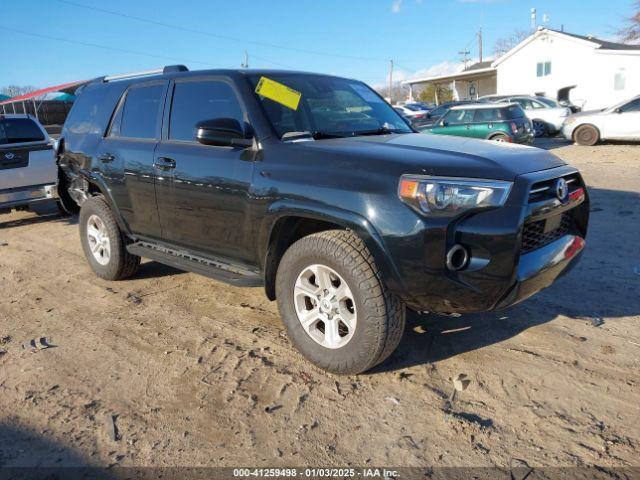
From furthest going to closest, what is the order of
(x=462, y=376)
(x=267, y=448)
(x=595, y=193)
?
(x=595, y=193), (x=462, y=376), (x=267, y=448)

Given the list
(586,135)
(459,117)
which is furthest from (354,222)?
(586,135)

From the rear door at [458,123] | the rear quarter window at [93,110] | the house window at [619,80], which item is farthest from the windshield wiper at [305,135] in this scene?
the house window at [619,80]

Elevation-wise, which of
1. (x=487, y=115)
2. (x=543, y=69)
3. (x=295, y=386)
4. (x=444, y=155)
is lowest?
(x=295, y=386)

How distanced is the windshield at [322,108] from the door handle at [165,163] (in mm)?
891

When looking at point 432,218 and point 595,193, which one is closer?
point 432,218

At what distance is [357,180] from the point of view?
3.00 m

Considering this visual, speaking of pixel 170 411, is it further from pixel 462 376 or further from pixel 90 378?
pixel 462 376

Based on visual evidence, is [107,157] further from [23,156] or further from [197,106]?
[23,156]

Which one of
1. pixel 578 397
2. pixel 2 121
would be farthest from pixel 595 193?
pixel 2 121

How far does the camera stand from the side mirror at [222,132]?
3541mm

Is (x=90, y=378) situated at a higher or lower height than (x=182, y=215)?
lower

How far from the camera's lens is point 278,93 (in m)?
3.88

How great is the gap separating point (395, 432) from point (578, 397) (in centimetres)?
110

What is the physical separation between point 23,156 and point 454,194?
7.65 meters
